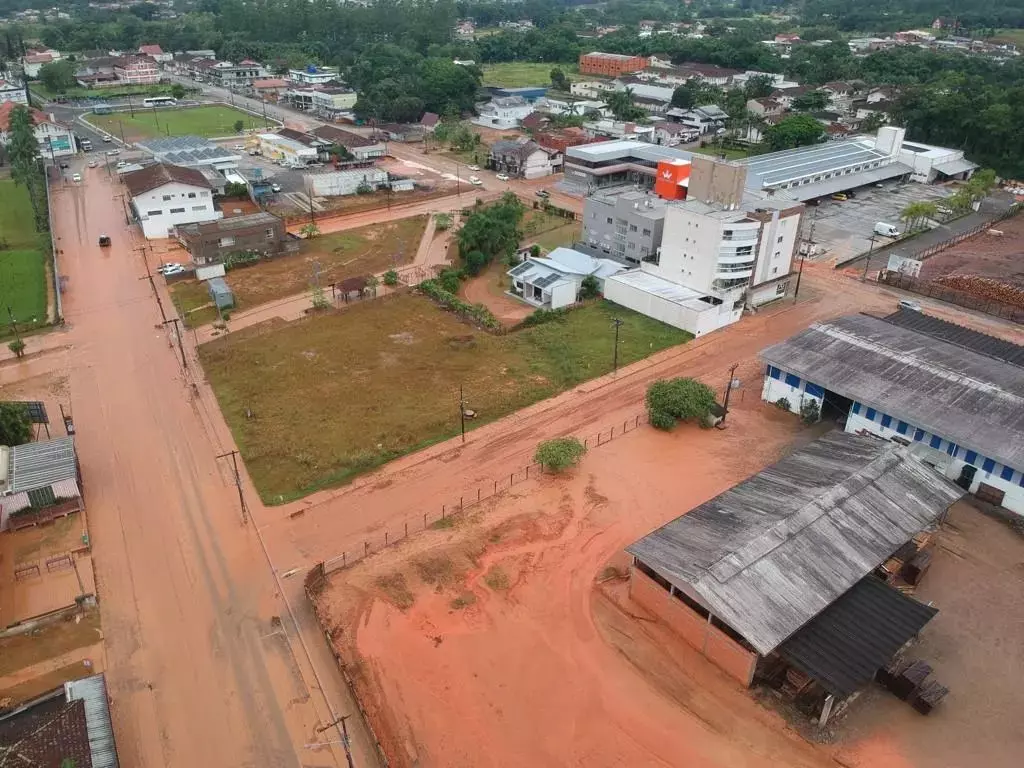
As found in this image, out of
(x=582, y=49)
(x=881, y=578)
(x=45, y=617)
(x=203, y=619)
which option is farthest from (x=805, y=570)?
(x=582, y=49)

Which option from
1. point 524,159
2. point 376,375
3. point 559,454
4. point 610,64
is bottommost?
point 376,375

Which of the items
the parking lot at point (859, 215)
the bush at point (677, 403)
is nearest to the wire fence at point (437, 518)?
the bush at point (677, 403)

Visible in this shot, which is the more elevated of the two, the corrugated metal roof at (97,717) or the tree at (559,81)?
the tree at (559,81)

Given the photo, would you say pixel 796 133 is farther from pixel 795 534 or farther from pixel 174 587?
→ pixel 174 587

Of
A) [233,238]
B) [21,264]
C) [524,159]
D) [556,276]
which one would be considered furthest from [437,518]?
[524,159]

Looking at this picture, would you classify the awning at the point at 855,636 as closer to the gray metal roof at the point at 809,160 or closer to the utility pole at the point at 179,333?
the utility pole at the point at 179,333

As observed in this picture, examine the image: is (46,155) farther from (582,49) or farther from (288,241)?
(582,49)
